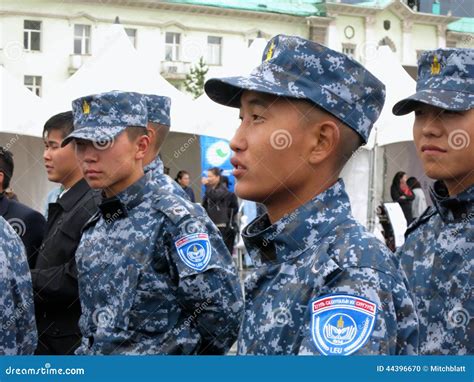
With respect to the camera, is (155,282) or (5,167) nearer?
(155,282)

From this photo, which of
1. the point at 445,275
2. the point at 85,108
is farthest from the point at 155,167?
the point at 445,275

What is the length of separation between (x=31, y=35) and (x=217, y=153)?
17.2 meters

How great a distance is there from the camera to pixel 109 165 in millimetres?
3324

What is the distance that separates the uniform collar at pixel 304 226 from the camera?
1.87 m

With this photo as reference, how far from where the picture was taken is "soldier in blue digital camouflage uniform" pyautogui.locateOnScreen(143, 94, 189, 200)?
11.4 feet

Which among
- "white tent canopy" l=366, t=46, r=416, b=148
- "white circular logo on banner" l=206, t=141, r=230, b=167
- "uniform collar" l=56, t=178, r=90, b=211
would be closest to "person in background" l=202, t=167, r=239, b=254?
"white circular logo on banner" l=206, t=141, r=230, b=167

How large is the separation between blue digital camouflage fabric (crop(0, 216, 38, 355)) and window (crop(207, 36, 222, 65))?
27.2 meters

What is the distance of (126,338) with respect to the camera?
119 inches

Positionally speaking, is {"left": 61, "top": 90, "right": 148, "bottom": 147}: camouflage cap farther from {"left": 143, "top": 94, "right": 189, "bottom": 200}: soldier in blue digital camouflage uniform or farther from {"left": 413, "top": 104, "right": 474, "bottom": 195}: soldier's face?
{"left": 413, "top": 104, "right": 474, "bottom": 195}: soldier's face

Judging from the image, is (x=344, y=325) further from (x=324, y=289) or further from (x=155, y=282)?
(x=155, y=282)

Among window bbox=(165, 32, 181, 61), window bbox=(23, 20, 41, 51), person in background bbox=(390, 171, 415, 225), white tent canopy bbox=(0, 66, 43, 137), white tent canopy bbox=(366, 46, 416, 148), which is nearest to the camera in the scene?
white tent canopy bbox=(0, 66, 43, 137)

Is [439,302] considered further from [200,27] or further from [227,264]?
[200,27]

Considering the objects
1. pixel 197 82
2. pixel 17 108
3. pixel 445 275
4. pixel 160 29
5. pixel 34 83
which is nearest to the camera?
pixel 445 275

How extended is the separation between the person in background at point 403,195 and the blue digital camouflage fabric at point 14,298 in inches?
357
